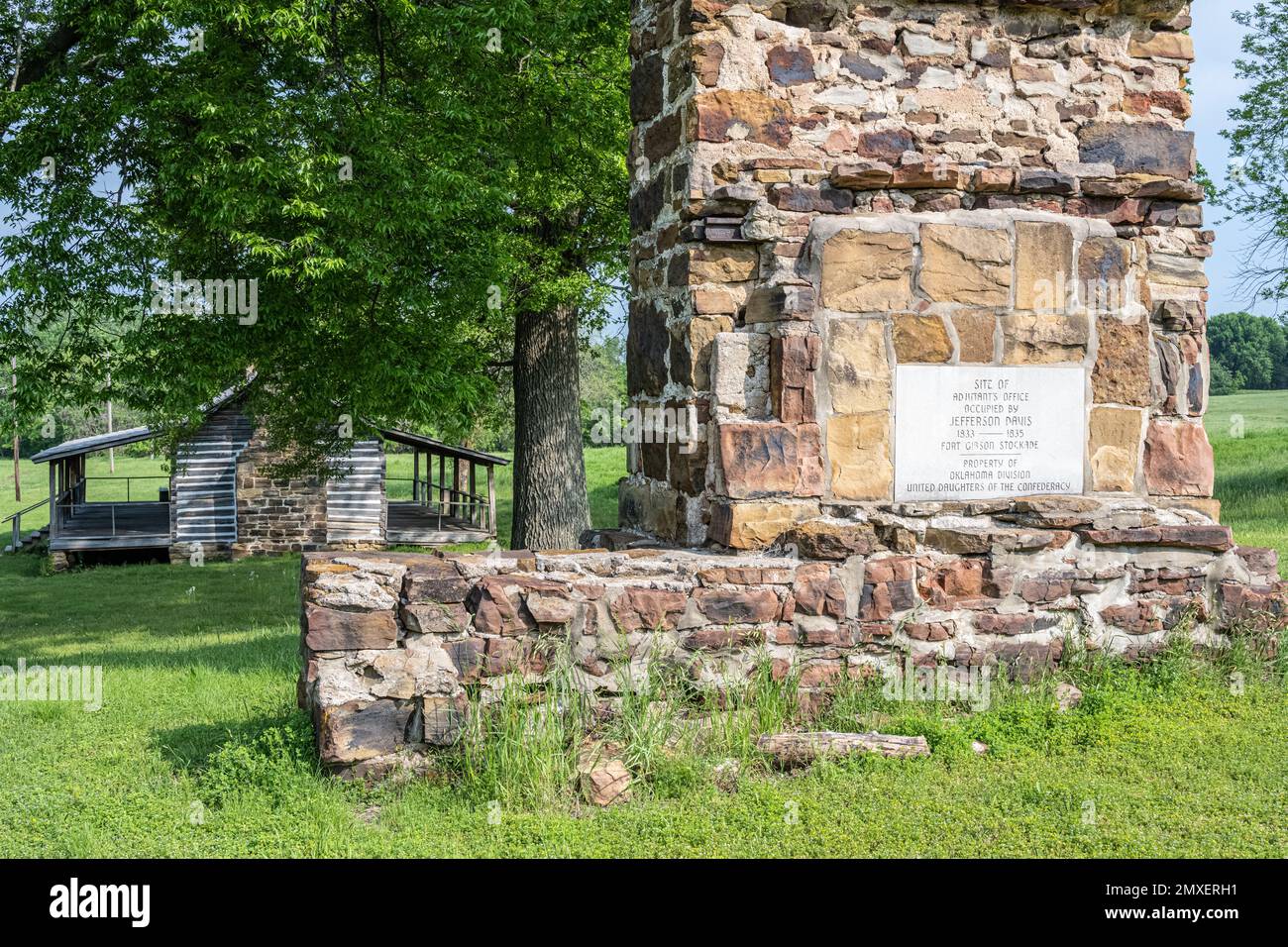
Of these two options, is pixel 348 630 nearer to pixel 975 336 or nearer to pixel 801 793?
pixel 801 793

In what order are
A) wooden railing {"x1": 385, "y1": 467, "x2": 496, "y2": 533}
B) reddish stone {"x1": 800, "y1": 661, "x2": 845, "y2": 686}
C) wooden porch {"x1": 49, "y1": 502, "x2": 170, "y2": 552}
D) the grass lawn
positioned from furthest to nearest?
wooden railing {"x1": 385, "y1": 467, "x2": 496, "y2": 533}
wooden porch {"x1": 49, "y1": 502, "x2": 170, "y2": 552}
the grass lawn
reddish stone {"x1": 800, "y1": 661, "x2": 845, "y2": 686}

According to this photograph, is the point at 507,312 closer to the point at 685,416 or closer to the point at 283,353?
the point at 283,353

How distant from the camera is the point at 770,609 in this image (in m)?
5.44

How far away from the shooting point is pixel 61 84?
10719 millimetres

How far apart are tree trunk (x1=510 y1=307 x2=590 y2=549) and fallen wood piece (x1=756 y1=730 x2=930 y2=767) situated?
982cm

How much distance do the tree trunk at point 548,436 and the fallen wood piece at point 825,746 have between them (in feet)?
32.2

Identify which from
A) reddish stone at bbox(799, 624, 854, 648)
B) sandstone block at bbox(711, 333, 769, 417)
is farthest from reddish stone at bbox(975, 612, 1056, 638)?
sandstone block at bbox(711, 333, 769, 417)

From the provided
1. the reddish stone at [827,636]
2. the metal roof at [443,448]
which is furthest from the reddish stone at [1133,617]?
the metal roof at [443,448]

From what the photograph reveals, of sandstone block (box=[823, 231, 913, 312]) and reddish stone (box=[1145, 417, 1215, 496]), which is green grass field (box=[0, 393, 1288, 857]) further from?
sandstone block (box=[823, 231, 913, 312])

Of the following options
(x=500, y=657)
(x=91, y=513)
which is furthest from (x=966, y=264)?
(x=91, y=513)

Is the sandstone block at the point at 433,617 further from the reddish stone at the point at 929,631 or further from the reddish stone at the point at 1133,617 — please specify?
the reddish stone at the point at 1133,617

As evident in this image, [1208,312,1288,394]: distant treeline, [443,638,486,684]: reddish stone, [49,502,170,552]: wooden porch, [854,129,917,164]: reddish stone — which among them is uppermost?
[1208,312,1288,394]: distant treeline

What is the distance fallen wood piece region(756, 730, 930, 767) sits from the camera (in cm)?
502

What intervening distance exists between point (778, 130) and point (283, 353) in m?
6.62
